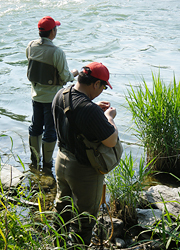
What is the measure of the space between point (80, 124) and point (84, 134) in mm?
95

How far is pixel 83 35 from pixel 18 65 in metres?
4.20

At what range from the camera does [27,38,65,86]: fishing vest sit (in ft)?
13.8

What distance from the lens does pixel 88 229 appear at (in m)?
2.84

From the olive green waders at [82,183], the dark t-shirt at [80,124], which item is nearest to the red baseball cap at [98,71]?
the dark t-shirt at [80,124]

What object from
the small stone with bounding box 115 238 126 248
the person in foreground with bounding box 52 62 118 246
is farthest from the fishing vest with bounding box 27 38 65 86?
the small stone with bounding box 115 238 126 248

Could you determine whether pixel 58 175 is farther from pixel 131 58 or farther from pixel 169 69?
pixel 131 58

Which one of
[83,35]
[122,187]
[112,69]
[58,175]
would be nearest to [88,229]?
[58,175]

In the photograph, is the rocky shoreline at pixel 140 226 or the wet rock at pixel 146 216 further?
the wet rock at pixel 146 216

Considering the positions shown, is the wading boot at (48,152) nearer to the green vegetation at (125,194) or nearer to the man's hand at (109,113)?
the green vegetation at (125,194)

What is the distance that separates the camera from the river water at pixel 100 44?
23.4 feet

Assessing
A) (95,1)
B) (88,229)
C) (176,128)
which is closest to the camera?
(88,229)

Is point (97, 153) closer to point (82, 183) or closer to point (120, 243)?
point (82, 183)

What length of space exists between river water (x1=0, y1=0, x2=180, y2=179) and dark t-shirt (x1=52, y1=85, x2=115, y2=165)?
239cm

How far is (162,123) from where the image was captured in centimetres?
431
